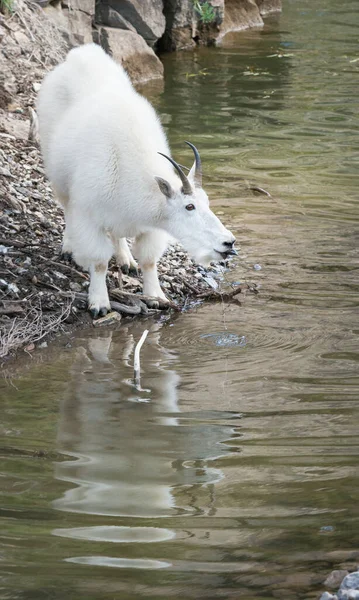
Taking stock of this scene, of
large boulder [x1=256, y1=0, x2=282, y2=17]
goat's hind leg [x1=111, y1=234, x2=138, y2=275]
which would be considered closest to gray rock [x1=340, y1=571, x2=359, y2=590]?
goat's hind leg [x1=111, y1=234, x2=138, y2=275]

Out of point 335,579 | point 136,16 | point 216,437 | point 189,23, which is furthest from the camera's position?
point 189,23

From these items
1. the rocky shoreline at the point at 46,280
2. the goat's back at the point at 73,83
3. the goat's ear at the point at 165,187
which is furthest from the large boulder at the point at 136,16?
the goat's ear at the point at 165,187

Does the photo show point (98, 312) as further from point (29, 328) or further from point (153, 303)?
point (29, 328)

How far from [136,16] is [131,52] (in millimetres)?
1072

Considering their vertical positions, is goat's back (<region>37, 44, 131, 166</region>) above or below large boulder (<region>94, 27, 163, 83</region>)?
above

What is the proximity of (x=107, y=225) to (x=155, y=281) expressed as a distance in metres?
0.70

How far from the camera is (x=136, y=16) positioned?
1505cm

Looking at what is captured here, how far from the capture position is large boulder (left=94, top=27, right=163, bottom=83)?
551 inches

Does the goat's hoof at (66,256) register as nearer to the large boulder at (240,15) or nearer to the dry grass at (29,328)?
the dry grass at (29,328)

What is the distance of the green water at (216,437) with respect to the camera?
355 cm

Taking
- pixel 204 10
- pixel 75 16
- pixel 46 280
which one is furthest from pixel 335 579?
pixel 204 10

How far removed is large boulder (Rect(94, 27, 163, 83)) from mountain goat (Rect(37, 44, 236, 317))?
6811mm

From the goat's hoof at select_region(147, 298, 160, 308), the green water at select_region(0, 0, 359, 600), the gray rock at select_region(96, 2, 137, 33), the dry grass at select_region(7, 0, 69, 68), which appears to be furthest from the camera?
the gray rock at select_region(96, 2, 137, 33)

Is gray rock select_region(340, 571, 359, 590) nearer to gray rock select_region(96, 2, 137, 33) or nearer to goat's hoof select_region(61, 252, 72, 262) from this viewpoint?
goat's hoof select_region(61, 252, 72, 262)
